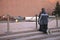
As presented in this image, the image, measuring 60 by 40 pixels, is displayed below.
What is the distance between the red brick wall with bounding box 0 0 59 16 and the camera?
22.9 m

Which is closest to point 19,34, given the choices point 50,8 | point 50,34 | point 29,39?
point 29,39

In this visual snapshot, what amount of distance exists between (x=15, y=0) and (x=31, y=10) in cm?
217

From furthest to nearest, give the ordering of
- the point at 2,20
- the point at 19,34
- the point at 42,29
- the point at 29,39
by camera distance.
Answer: the point at 2,20, the point at 42,29, the point at 19,34, the point at 29,39

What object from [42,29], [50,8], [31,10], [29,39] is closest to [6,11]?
[31,10]

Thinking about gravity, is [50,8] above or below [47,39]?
above

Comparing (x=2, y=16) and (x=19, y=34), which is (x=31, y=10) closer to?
(x=2, y=16)

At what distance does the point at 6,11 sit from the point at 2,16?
0.85 metres

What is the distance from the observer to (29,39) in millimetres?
12070

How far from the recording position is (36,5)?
23.9 m

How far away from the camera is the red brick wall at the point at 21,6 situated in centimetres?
2292

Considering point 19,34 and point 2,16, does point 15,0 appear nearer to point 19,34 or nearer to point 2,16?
point 2,16

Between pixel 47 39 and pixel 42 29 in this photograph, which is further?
pixel 42 29

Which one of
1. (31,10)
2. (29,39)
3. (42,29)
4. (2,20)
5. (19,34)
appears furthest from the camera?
(31,10)

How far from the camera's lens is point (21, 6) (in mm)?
23359
